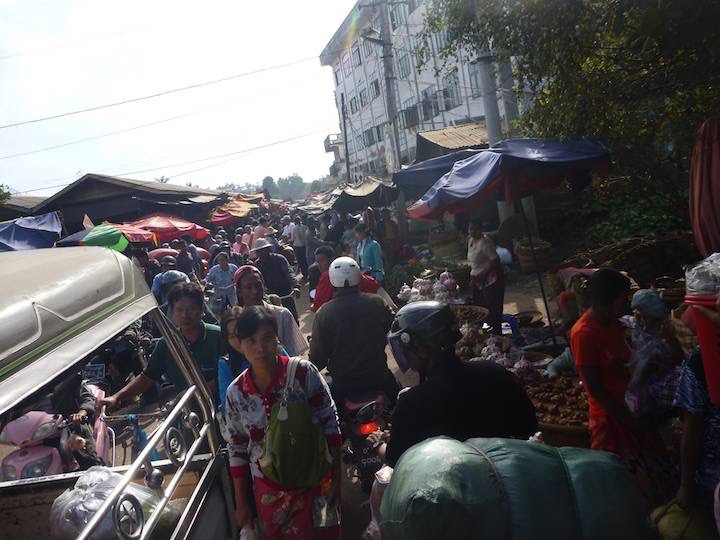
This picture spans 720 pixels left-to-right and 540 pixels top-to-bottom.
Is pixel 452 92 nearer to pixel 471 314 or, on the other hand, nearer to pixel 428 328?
pixel 471 314

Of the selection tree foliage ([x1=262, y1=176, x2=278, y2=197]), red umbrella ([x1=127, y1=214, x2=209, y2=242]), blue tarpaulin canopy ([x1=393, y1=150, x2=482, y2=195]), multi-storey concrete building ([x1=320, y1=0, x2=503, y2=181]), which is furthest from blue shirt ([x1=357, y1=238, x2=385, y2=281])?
tree foliage ([x1=262, y1=176, x2=278, y2=197])

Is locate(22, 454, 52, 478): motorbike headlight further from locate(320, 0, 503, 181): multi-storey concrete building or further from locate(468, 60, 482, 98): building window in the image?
locate(468, 60, 482, 98): building window

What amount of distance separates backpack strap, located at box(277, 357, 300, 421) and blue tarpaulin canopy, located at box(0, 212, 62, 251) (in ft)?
30.9

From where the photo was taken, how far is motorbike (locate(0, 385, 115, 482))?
11.7ft

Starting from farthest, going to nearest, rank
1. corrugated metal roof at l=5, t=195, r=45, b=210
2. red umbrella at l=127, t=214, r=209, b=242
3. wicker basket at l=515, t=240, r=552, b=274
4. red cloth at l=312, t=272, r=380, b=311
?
corrugated metal roof at l=5, t=195, r=45, b=210 < red umbrella at l=127, t=214, r=209, b=242 < wicker basket at l=515, t=240, r=552, b=274 < red cloth at l=312, t=272, r=380, b=311

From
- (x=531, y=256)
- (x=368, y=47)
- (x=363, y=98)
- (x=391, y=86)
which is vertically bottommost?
(x=531, y=256)

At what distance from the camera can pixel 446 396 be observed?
2.16m

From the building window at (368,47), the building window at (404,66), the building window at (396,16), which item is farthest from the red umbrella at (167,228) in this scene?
the building window at (368,47)

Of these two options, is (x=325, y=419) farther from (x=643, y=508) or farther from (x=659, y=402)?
(x=659, y=402)

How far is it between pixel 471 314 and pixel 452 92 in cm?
2240

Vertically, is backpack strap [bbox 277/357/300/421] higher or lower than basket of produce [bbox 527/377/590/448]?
higher

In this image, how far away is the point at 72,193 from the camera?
65.6 ft

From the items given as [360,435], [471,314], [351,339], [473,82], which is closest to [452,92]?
[473,82]

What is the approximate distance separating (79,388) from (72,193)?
60.1 ft
